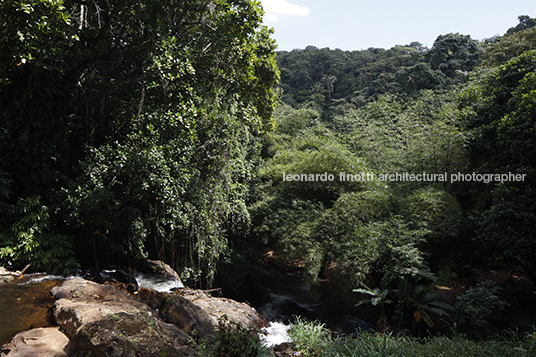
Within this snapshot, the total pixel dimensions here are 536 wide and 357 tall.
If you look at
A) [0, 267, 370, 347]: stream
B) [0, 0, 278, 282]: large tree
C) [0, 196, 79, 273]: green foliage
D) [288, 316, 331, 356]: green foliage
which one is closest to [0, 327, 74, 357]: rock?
[0, 267, 370, 347]: stream

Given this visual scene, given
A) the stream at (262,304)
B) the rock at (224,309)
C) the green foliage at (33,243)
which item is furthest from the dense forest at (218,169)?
the rock at (224,309)

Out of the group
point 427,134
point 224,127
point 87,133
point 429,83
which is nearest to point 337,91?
point 429,83

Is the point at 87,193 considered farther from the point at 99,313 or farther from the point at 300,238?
the point at 300,238

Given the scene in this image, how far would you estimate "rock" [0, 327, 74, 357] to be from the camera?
299 cm

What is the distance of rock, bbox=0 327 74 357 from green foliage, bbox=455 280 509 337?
21.5 ft

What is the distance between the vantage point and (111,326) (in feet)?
10.7

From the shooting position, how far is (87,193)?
5.42 metres

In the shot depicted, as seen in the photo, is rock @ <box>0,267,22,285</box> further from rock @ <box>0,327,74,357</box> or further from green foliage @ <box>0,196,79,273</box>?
rock @ <box>0,327,74,357</box>

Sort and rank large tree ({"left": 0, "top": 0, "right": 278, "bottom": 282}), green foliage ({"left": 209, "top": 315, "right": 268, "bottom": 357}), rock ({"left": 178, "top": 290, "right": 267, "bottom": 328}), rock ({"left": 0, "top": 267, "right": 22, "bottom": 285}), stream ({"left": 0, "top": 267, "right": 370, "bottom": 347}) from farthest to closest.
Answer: rock ({"left": 178, "top": 290, "right": 267, "bottom": 328}), large tree ({"left": 0, "top": 0, "right": 278, "bottom": 282}), rock ({"left": 0, "top": 267, "right": 22, "bottom": 285}), stream ({"left": 0, "top": 267, "right": 370, "bottom": 347}), green foliage ({"left": 209, "top": 315, "right": 268, "bottom": 357})

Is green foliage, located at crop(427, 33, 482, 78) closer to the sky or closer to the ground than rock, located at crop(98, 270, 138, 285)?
closer to the sky

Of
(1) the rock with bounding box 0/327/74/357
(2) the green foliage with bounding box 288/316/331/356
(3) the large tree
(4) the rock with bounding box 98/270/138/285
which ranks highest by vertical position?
(3) the large tree

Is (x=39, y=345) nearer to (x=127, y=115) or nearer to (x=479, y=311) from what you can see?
Result: (x=127, y=115)

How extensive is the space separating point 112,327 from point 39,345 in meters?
0.70

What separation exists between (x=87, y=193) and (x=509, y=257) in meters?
8.79
